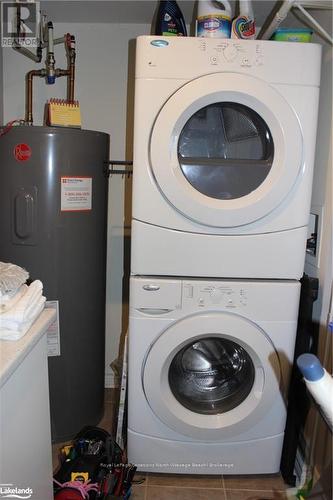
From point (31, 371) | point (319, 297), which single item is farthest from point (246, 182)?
point (31, 371)

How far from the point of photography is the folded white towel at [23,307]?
2.68ft

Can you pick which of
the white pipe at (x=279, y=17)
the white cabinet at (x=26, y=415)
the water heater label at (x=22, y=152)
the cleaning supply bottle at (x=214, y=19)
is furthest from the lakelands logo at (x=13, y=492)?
the white pipe at (x=279, y=17)

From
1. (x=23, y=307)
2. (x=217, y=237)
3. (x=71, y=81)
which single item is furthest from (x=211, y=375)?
(x=71, y=81)

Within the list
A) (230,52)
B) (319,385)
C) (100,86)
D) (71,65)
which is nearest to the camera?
(319,385)

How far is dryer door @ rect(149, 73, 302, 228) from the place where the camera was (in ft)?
4.10

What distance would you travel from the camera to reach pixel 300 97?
128cm

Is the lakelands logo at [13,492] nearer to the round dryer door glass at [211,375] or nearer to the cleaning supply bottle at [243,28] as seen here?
the round dryer door glass at [211,375]

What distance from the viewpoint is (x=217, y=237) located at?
135 cm

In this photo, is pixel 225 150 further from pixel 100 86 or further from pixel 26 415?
pixel 26 415

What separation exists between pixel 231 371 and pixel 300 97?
1.05 m

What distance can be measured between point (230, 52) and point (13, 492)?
1.35m

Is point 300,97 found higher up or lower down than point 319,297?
higher up

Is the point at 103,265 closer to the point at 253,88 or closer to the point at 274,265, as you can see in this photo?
the point at 274,265

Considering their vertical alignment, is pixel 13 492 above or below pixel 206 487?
above
